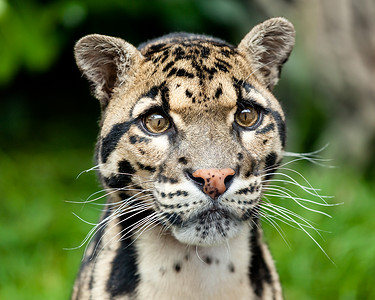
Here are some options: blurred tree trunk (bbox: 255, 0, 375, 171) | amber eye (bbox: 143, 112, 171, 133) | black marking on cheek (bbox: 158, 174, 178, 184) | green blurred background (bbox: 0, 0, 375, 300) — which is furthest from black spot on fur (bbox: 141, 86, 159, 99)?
blurred tree trunk (bbox: 255, 0, 375, 171)

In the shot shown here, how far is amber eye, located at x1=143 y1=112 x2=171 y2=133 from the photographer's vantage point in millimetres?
4355

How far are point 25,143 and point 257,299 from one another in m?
7.17

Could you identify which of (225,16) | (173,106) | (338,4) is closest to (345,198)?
(338,4)

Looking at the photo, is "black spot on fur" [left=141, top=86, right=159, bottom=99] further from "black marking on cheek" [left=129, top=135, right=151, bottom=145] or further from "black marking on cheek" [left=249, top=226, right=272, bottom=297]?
"black marking on cheek" [left=249, top=226, right=272, bottom=297]

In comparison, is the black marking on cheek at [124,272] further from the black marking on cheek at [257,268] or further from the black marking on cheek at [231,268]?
the black marking on cheek at [257,268]

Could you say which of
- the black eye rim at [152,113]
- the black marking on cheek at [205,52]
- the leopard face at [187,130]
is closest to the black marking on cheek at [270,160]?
the leopard face at [187,130]

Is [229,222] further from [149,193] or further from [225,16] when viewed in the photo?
[225,16]

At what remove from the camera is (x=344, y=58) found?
925cm

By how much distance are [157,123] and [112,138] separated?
35 centimetres

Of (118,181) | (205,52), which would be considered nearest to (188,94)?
(205,52)

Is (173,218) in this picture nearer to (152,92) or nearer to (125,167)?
(125,167)

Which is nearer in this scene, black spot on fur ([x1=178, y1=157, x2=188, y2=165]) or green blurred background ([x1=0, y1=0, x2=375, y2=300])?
black spot on fur ([x1=178, y1=157, x2=188, y2=165])

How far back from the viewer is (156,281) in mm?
4406

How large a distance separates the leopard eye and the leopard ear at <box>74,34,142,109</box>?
0.87m
